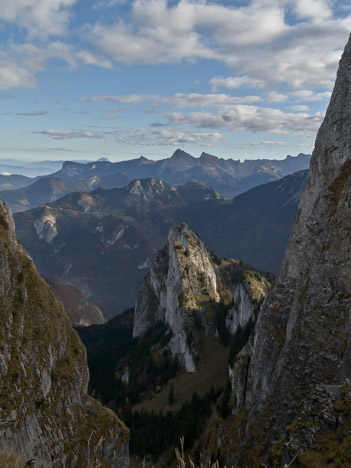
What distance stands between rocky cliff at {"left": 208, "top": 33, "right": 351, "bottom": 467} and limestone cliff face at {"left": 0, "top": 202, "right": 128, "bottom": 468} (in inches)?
838

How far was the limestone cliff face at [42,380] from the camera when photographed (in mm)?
39188

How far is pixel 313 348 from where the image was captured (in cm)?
3562

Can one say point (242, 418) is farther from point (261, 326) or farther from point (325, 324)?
point (325, 324)

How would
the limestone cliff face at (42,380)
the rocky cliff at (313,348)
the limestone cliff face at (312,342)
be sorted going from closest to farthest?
the rocky cliff at (313,348) < the limestone cliff face at (312,342) < the limestone cliff face at (42,380)

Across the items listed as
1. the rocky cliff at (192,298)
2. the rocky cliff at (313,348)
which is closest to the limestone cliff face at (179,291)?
the rocky cliff at (192,298)

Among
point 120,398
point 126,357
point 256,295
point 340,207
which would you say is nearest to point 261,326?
point 340,207

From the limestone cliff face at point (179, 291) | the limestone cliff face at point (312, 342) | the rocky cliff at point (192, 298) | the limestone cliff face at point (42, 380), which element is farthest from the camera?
the limestone cliff face at point (179, 291)

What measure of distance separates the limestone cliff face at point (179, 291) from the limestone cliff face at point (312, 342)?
73.0 m

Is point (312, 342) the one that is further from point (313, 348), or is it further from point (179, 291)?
point (179, 291)

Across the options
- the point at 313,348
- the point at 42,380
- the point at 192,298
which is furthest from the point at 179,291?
the point at 313,348

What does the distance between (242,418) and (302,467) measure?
34.8 metres

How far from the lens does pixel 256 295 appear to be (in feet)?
409

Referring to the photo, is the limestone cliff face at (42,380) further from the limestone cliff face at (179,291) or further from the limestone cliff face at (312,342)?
the limestone cliff face at (179,291)

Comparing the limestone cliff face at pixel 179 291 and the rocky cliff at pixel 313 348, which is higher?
the rocky cliff at pixel 313 348
